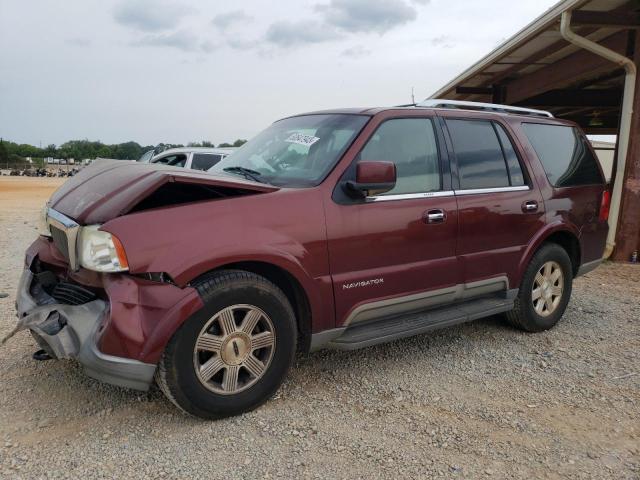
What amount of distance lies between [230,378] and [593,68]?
846 centimetres

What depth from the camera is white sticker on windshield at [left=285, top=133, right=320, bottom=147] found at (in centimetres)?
378

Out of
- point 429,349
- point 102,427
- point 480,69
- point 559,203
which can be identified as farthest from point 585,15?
point 102,427

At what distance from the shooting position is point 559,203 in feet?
15.4

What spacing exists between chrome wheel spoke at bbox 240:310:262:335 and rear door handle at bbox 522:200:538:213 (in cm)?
249

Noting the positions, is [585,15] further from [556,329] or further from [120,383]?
[120,383]

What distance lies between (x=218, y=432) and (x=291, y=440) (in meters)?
0.41

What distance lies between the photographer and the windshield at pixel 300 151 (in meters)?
3.56

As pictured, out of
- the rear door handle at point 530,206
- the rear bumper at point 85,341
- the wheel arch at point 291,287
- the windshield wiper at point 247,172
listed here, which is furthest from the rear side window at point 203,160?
the rear bumper at point 85,341

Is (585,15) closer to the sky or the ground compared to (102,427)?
closer to the sky

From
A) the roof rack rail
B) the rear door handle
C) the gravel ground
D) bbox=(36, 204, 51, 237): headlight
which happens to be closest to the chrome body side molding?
the gravel ground

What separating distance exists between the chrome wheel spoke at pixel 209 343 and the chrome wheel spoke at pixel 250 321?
151 mm

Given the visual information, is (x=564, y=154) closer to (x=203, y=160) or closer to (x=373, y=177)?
(x=373, y=177)

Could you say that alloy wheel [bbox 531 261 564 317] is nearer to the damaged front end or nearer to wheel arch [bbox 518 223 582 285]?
wheel arch [bbox 518 223 582 285]

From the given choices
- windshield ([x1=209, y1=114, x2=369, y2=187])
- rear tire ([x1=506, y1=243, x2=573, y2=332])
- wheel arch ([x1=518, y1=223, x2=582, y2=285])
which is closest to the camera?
windshield ([x1=209, y1=114, x2=369, y2=187])
